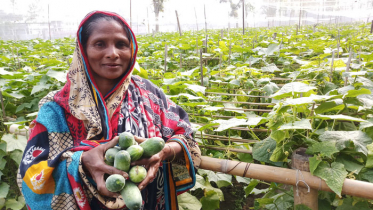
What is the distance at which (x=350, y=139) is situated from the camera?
138 cm

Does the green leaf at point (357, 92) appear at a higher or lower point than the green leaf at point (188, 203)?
higher

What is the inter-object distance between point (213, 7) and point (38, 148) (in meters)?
54.3

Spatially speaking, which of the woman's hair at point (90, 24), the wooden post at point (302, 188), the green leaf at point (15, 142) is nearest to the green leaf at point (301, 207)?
the wooden post at point (302, 188)

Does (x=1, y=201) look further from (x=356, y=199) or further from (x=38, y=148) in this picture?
(x=356, y=199)

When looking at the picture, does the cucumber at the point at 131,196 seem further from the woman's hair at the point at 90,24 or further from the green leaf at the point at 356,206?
the green leaf at the point at 356,206

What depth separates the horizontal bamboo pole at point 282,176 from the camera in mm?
1261

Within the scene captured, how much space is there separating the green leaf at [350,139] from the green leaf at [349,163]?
56 mm

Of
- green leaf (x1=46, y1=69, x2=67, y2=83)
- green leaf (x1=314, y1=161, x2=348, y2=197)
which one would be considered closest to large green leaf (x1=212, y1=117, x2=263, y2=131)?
green leaf (x1=314, y1=161, x2=348, y2=197)

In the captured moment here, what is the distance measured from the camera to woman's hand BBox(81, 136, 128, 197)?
1053 mm

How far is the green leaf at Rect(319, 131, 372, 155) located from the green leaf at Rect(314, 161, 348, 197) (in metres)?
0.10

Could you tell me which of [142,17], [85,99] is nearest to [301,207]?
[85,99]

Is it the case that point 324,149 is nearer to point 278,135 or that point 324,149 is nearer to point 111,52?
point 278,135

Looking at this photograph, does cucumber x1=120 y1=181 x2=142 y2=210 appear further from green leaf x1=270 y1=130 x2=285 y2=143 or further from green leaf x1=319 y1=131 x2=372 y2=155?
green leaf x1=319 y1=131 x2=372 y2=155

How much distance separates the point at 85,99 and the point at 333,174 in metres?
1.18
